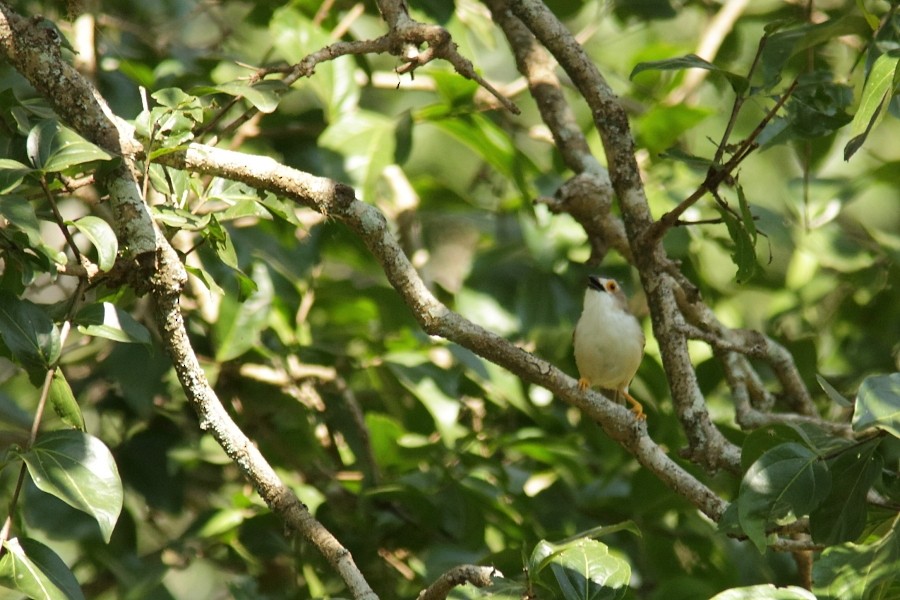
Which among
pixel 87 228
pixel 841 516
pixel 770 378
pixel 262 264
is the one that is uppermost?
pixel 87 228

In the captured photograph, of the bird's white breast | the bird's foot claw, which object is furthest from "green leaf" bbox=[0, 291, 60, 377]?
the bird's foot claw

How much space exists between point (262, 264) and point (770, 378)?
2647mm

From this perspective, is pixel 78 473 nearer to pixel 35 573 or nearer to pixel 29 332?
pixel 35 573

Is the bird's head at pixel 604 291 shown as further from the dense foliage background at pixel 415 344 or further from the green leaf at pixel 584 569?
the green leaf at pixel 584 569

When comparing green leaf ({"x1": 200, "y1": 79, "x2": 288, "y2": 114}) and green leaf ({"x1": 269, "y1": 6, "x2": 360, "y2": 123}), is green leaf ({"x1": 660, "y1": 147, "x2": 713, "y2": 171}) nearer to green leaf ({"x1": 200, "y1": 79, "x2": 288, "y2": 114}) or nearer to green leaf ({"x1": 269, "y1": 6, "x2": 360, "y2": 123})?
green leaf ({"x1": 200, "y1": 79, "x2": 288, "y2": 114})

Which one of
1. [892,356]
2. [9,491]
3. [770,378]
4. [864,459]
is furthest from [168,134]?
[892,356]

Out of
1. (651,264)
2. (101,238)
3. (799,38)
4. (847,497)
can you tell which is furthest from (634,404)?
(101,238)

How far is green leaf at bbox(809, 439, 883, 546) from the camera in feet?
8.57

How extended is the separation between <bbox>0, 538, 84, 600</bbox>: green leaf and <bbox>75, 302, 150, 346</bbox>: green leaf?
21.3 inches

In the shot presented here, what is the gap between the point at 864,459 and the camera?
264 centimetres

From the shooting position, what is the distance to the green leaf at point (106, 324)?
269 centimetres

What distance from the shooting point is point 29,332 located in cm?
259

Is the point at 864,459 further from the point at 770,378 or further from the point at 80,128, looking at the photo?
the point at 770,378

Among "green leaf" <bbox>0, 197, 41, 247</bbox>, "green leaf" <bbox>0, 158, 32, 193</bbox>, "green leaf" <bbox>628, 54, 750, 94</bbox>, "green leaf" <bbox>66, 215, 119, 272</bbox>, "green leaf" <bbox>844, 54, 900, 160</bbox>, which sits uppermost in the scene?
"green leaf" <bbox>844, 54, 900, 160</bbox>
